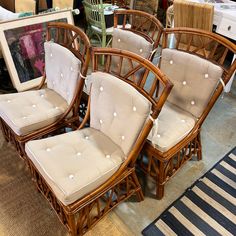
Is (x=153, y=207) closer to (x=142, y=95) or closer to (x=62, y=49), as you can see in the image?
(x=142, y=95)

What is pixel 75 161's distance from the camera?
1.21 m

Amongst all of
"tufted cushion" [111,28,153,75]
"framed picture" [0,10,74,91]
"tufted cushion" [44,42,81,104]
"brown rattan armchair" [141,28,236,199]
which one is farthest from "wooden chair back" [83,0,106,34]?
"brown rattan armchair" [141,28,236,199]

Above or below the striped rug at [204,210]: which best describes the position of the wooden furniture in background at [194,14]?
above

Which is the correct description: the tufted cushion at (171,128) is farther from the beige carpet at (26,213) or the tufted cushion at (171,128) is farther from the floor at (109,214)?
the beige carpet at (26,213)

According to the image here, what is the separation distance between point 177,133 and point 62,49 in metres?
0.85

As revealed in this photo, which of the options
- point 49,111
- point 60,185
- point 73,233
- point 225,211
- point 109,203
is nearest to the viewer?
point 60,185

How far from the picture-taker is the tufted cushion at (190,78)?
1.38 meters

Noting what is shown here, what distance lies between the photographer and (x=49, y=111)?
1586mm

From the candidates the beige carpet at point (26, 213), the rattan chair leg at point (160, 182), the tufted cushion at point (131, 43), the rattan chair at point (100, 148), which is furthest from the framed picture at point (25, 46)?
the rattan chair leg at point (160, 182)

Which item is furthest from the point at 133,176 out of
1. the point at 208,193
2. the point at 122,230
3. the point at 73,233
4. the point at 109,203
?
the point at 208,193

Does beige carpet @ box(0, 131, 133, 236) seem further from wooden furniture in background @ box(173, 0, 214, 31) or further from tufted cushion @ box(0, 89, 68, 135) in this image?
wooden furniture in background @ box(173, 0, 214, 31)

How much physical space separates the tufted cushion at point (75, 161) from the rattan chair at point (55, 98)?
0.24 metres

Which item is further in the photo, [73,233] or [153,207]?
[153,207]

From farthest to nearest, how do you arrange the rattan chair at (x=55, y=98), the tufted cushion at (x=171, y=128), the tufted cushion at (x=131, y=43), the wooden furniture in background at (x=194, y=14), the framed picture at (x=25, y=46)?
the framed picture at (x=25, y=46), the wooden furniture in background at (x=194, y=14), the tufted cushion at (x=131, y=43), the rattan chair at (x=55, y=98), the tufted cushion at (x=171, y=128)
